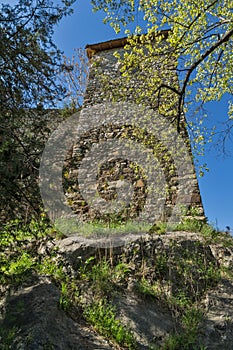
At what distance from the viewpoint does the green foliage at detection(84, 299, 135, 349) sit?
9.23ft

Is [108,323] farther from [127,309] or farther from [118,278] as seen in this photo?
[118,278]

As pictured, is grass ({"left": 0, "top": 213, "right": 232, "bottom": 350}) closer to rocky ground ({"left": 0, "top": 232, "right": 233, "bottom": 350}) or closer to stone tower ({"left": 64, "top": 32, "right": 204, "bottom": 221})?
rocky ground ({"left": 0, "top": 232, "right": 233, "bottom": 350})

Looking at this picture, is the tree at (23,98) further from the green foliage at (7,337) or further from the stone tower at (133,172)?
the stone tower at (133,172)

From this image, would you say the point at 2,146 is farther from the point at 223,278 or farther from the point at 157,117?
the point at 157,117

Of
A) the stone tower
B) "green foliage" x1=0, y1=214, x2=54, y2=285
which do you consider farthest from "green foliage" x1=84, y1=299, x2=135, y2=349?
the stone tower

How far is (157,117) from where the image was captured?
7.23 metres

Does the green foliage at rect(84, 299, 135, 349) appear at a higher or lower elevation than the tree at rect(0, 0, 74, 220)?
lower

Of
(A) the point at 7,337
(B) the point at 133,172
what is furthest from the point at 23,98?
(B) the point at 133,172

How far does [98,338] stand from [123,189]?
15.1 feet

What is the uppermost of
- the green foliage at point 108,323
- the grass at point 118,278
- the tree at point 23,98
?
the tree at point 23,98

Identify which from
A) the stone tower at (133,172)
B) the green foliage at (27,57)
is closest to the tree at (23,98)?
the green foliage at (27,57)

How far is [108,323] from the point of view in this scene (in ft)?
9.80

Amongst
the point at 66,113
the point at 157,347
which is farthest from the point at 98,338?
the point at 66,113

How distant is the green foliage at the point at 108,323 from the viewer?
2812 mm
